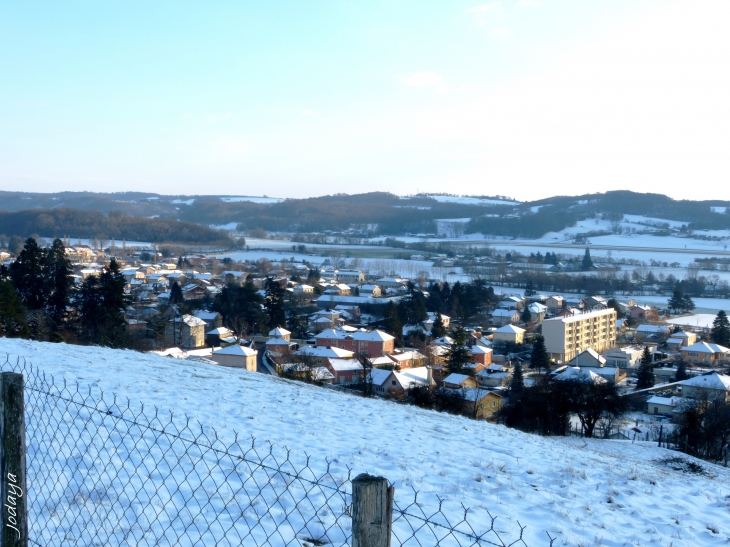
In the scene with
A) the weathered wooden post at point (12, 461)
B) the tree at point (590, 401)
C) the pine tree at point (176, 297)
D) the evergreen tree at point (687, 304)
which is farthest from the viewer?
the evergreen tree at point (687, 304)

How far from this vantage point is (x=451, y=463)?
409 cm

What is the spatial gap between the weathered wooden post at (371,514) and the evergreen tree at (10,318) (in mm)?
12910

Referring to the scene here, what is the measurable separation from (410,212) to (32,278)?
95.5 metres

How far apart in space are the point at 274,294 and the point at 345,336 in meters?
5.08

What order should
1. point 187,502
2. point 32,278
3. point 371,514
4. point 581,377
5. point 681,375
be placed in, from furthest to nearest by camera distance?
1. point 681,375
2. point 32,278
3. point 581,377
4. point 187,502
5. point 371,514

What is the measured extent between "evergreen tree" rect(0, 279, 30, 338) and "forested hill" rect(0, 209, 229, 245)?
6323 cm

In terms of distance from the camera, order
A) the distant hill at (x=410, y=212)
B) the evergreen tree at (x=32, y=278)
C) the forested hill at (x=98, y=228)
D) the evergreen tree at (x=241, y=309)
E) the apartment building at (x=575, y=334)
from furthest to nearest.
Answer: the distant hill at (x=410, y=212) → the forested hill at (x=98, y=228) → the evergreen tree at (x=241, y=309) → the apartment building at (x=575, y=334) → the evergreen tree at (x=32, y=278)

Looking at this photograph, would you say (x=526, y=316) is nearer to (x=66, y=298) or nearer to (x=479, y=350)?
(x=479, y=350)

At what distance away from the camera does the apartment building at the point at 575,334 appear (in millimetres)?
23531

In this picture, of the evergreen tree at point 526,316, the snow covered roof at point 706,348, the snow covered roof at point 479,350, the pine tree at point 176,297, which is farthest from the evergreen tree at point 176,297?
the snow covered roof at point 706,348

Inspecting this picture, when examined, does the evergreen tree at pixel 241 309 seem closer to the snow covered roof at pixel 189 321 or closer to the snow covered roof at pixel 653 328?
the snow covered roof at pixel 189 321

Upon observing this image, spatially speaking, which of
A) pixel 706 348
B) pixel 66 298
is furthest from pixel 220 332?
pixel 706 348

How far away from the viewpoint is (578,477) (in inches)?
159

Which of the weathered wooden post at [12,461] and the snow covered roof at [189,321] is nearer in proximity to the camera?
the weathered wooden post at [12,461]
